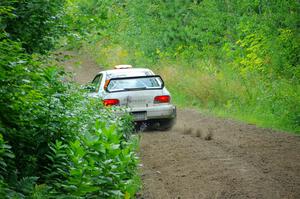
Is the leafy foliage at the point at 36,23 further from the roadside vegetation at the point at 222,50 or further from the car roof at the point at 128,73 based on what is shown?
the car roof at the point at 128,73

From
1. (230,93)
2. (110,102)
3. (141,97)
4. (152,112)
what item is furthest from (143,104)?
(230,93)

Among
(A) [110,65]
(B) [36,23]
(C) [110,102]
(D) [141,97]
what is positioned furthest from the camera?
(A) [110,65]

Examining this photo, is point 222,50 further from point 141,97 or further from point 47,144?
point 47,144

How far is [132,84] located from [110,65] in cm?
2282

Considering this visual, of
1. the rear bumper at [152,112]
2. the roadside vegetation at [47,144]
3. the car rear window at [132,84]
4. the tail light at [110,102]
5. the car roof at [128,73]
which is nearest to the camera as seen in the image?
the roadside vegetation at [47,144]

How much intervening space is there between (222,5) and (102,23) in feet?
46.5

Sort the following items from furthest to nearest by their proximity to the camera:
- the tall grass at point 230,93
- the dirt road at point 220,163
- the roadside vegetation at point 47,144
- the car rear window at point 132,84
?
1. the tall grass at point 230,93
2. the car rear window at point 132,84
3. the dirt road at point 220,163
4. the roadside vegetation at point 47,144

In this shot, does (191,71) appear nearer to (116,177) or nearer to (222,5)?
(222,5)

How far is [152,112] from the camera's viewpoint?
50.9 ft

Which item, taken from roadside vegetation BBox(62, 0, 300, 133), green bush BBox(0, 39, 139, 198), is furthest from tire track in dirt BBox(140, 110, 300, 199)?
roadside vegetation BBox(62, 0, 300, 133)

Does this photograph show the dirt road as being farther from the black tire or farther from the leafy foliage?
the leafy foliage

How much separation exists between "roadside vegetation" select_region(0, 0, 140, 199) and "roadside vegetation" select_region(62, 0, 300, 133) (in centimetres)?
406

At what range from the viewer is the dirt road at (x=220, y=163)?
9039 mm

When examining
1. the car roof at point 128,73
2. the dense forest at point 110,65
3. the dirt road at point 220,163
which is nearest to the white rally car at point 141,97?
the car roof at point 128,73
